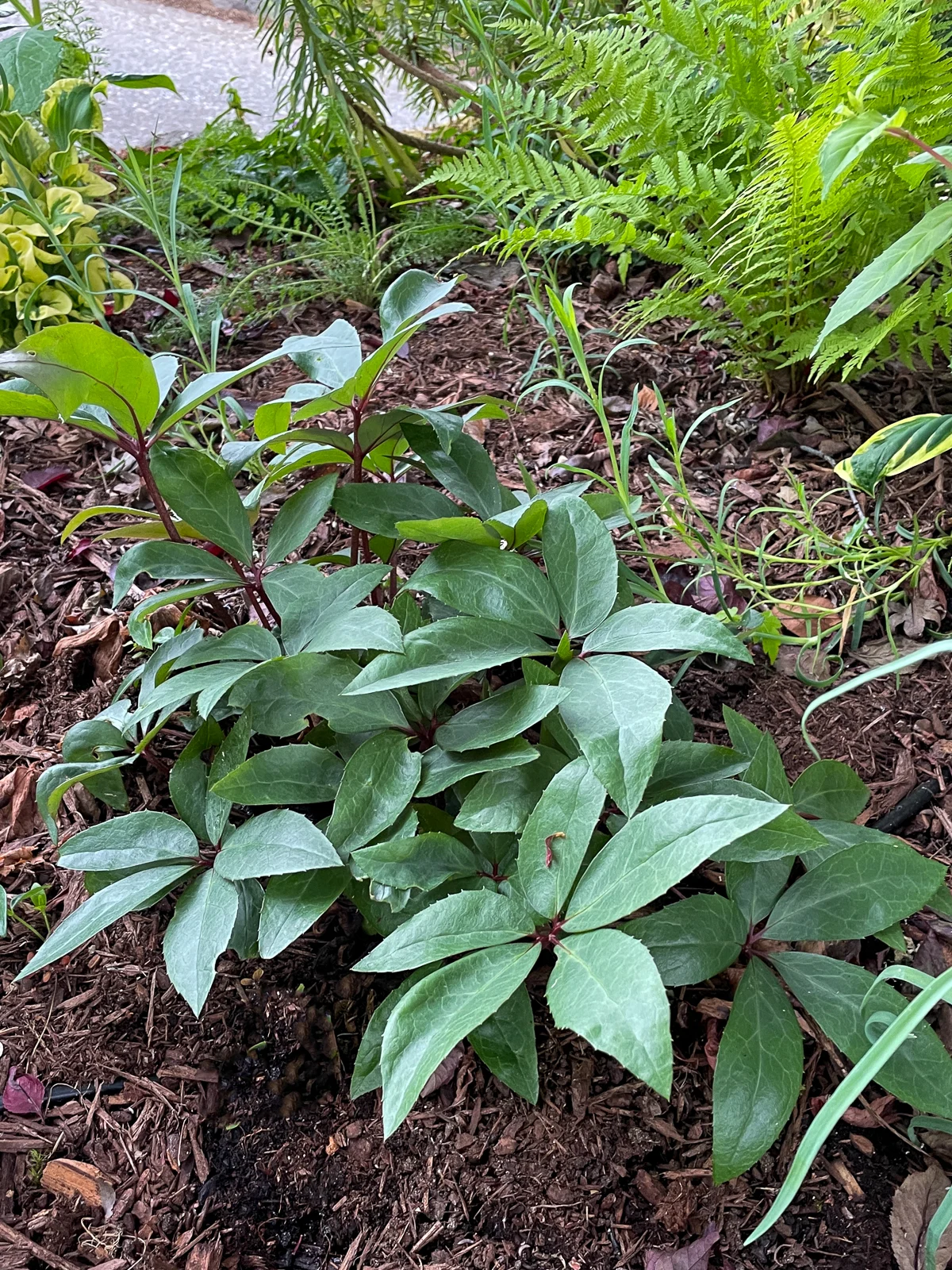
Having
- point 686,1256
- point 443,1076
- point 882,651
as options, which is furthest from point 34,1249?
point 882,651

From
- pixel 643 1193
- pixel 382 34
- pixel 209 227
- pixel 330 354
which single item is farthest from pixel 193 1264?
pixel 382 34

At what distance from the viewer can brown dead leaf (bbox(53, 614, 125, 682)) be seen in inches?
53.9

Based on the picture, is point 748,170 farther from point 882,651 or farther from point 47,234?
point 47,234

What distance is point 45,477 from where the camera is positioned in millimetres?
1729

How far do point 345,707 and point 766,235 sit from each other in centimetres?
114

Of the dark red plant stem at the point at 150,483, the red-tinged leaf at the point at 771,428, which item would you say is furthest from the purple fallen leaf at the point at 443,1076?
the red-tinged leaf at the point at 771,428

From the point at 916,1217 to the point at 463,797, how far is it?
0.62 m

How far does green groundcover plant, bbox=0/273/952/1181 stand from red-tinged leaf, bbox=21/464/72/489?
835 mm

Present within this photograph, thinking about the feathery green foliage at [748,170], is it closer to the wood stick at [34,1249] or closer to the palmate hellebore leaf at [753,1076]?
the palmate hellebore leaf at [753,1076]

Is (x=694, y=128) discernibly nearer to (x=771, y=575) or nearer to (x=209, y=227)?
(x=771, y=575)

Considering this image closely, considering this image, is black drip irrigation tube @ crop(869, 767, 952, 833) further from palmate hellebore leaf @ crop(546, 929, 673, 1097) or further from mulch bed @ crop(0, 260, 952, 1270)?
palmate hellebore leaf @ crop(546, 929, 673, 1097)

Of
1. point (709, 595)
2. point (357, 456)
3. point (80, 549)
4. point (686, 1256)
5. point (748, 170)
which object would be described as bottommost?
point (686, 1256)

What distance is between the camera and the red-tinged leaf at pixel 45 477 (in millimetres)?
1722

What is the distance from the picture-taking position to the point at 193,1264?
880mm
